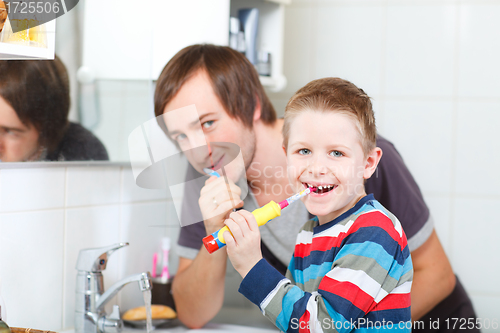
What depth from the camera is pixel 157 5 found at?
3.31 feet

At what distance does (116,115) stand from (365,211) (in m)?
0.59

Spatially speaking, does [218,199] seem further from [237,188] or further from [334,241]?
[334,241]

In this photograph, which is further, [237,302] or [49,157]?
[237,302]

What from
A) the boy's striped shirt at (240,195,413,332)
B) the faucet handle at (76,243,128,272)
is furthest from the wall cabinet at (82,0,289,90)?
the boy's striped shirt at (240,195,413,332)

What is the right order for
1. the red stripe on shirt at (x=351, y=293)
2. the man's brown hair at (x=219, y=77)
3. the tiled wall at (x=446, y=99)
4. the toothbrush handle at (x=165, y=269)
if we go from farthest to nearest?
the tiled wall at (x=446, y=99), the toothbrush handle at (x=165, y=269), the man's brown hair at (x=219, y=77), the red stripe on shirt at (x=351, y=293)

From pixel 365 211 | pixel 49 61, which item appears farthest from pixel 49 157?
pixel 365 211

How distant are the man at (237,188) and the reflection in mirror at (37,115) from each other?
0.56ft

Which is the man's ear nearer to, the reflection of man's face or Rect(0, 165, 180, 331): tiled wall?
Rect(0, 165, 180, 331): tiled wall

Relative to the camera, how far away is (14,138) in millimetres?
732

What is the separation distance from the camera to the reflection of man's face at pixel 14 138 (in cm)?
72

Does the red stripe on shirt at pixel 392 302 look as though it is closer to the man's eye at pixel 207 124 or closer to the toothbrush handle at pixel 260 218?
the toothbrush handle at pixel 260 218

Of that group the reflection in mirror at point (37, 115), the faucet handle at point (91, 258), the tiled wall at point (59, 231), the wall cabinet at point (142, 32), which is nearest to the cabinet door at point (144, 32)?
the wall cabinet at point (142, 32)

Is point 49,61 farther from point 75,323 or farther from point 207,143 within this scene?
point 75,323

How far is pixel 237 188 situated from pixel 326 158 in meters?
0.20
